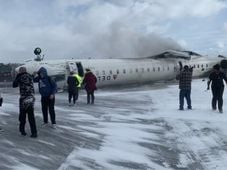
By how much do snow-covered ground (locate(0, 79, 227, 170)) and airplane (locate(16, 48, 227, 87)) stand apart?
53.5 feet

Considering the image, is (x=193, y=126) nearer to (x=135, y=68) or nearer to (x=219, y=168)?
(x=219, y=168)

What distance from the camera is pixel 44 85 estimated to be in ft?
43.2

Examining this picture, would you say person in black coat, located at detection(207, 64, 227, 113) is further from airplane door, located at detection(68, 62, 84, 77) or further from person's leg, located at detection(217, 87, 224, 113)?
airplane door, located at detection(68, 62, 84, 77)

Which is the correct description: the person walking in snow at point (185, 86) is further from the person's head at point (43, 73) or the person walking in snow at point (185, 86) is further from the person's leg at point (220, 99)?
the person's head at point (43, 73)

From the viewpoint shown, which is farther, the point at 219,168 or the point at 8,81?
the point at 8,81

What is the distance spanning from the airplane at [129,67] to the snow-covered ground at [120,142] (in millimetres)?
16321

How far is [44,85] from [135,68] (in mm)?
25230

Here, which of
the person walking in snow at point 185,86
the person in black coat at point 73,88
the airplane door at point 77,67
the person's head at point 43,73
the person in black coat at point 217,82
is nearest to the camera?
the person's head at point 43,73

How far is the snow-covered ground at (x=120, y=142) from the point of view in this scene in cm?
928

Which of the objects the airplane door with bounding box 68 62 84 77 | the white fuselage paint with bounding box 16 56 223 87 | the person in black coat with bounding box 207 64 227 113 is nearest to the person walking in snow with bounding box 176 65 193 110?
the person in black coat with bounding box 207 64 227 113

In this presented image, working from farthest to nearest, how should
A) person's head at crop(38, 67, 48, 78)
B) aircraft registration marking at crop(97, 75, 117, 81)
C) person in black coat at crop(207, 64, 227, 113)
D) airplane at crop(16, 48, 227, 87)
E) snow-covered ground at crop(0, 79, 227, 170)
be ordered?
aircraft registration marking at crop(97, 75, 117, 81), airplane at crop(16, 48, 227, 87), person in black coat at crop(207, 64, 227, 113), person's head at crop(38, 67, 48, 78), snow-covered ground at crop(0, 79, 227, 170)

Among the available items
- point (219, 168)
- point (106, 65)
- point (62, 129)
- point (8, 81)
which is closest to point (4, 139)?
point (62, 129)

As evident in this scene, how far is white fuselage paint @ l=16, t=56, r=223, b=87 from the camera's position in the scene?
3381 cm

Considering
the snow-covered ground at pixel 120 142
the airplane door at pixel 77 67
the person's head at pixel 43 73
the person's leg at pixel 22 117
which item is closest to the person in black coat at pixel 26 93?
the person's leg at pixel 22 117
